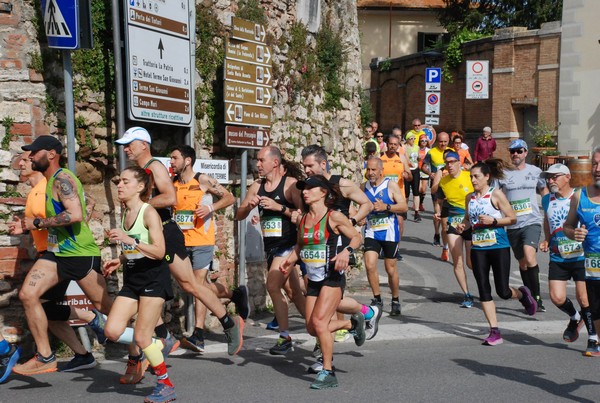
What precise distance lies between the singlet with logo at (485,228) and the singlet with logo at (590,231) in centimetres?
Answer: 190

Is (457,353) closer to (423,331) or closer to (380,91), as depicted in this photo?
(423,331)

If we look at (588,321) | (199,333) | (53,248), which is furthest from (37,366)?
(588,321)

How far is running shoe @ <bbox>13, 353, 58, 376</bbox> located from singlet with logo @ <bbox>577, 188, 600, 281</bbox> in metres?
4.64

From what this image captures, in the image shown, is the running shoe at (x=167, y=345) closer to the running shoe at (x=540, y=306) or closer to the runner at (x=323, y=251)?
the runner at (x=323, y=251)

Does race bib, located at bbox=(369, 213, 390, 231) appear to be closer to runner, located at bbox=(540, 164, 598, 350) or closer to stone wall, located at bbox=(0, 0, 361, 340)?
stone wall, located at bbox=(0, 0, 361, 340)

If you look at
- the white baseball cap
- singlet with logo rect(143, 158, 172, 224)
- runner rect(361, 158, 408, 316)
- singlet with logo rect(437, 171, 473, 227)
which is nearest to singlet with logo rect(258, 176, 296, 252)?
singlet with logo rect(143, 158, 172, 224)

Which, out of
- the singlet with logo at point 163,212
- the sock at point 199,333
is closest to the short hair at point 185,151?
the singlet with logo at point 163,212

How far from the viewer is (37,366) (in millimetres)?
7512

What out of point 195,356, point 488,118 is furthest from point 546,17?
point 195,356

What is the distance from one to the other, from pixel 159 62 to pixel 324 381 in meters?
3.81

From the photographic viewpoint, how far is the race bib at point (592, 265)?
7586mm

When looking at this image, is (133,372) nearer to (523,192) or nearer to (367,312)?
(367,312)

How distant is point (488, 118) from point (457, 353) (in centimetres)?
2913

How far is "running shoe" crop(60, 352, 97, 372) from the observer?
7883 mm
